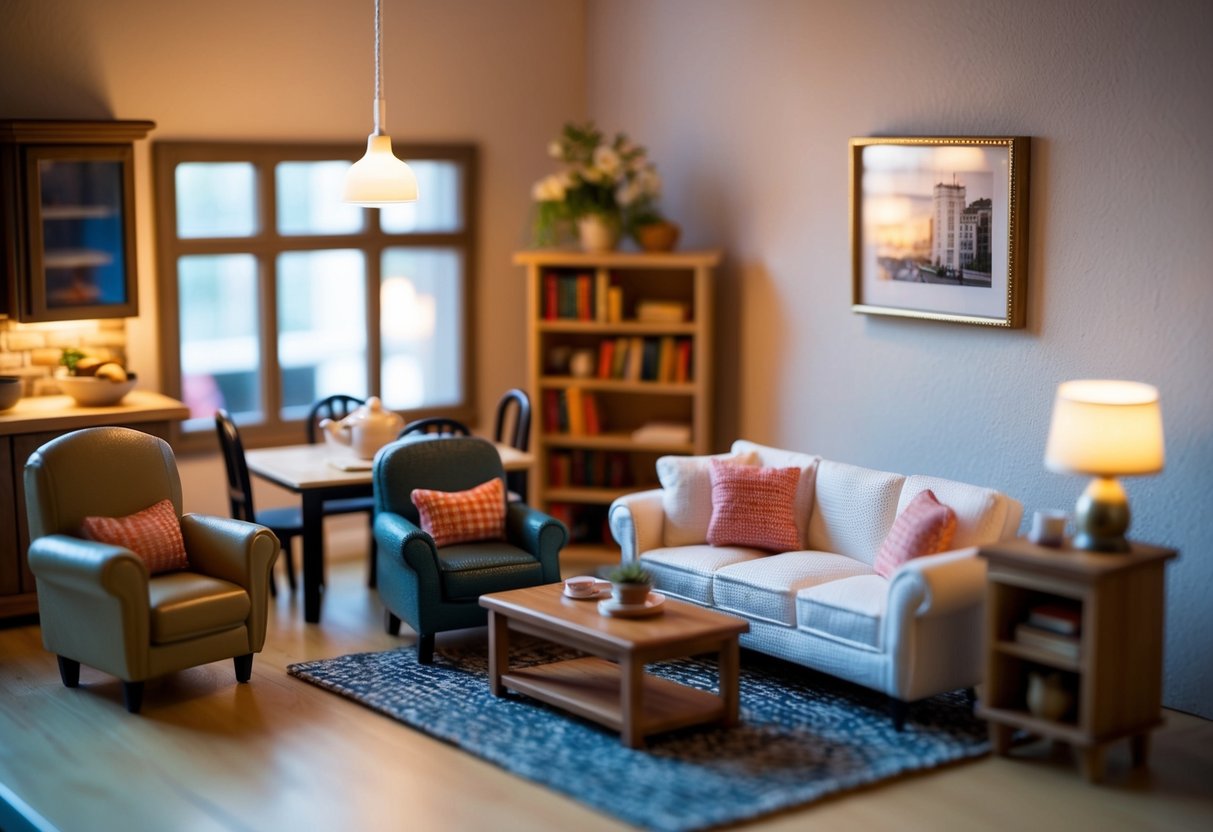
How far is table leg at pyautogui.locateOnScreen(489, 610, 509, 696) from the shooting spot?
580cm

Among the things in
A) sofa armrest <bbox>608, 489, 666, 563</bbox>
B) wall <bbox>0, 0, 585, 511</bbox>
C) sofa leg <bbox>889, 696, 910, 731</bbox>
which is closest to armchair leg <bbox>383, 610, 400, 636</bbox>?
sofa armrest <bbox>608, 489, 666, 563</bbox>

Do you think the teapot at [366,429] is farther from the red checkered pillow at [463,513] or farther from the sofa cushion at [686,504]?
the sofa cushion at [686,504]

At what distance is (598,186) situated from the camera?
7.97 m

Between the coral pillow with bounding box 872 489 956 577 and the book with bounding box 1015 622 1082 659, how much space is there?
21.0 inches

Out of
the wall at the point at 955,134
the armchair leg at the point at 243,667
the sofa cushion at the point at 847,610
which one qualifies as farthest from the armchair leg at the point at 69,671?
the wall at the point at 955,134

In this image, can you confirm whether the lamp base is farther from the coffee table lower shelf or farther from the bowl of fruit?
the bowl of fruit

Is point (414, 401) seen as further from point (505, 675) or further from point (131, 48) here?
point (505, 675)

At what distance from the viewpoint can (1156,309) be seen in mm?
5742

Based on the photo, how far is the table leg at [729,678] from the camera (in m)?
5.43

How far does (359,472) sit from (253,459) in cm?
64

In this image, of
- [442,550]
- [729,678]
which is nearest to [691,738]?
[729,678]

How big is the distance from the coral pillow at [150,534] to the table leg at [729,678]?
87.3 inches

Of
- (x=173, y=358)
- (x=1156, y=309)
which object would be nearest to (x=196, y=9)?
(x=173, y=358)

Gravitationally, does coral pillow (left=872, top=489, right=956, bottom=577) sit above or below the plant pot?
below
